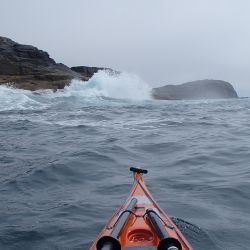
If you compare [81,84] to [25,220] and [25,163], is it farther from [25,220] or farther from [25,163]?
[25,220]

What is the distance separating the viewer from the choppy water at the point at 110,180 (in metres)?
4.65

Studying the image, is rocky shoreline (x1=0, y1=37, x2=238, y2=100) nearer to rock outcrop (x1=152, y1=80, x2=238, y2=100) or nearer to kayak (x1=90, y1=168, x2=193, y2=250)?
rock outcrop (x1=152, y1=80, x2=238, y2=100)

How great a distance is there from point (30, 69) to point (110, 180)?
40673 millimetres

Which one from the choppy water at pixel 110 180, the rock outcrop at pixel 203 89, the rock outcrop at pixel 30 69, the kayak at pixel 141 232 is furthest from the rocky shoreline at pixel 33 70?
the kayak at pixel 141 232

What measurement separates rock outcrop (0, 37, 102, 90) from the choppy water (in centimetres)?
2521

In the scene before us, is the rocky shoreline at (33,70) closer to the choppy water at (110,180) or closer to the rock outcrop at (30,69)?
the rock outcrop at (30,69)

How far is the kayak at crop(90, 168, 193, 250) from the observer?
3029mm

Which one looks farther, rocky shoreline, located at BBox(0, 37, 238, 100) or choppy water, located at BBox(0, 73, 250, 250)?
rocky shoreline, located at BBox(0, 37, 238, 100)

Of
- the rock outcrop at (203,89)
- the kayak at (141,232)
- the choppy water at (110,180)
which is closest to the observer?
the kayak at (141,232)

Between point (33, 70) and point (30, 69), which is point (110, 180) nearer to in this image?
point (33, 70)

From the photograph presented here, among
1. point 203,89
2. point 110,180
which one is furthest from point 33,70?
point 203,89

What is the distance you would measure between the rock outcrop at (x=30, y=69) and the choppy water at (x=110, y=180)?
82.7 feet

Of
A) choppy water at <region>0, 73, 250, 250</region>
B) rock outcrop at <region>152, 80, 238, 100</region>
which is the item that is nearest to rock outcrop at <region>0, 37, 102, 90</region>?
rock outcrop at <region>152, 80, 238, 100</region>

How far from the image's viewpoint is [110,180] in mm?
6797
